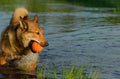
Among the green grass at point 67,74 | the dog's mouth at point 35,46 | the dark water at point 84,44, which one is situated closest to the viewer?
the green grass at point 67,74

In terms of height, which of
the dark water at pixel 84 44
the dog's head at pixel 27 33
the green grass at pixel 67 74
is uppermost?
the dog's head at pixel 27 33

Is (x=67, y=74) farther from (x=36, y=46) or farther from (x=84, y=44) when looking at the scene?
(x=84, y=44)

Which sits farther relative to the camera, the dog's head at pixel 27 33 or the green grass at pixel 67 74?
the dog's head at pixel 27 33

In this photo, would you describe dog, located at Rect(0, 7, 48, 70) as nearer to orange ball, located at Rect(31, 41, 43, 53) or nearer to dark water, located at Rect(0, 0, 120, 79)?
orange ball, located at Rect(31, 41, 43, 53)

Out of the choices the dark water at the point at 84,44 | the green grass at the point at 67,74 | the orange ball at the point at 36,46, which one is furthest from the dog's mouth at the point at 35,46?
the dark water at the point at 84,44

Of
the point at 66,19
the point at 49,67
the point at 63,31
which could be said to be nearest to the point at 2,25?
the point at 63,31

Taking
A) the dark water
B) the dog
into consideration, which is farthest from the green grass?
the dog

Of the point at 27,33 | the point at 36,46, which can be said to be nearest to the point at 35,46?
the point at 36,46

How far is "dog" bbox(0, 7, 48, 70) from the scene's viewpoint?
852cm

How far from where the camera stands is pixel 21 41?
8.61 m

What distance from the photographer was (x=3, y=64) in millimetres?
8898

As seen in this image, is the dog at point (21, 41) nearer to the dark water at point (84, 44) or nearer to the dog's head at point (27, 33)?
the dog's head at point (27, 33)

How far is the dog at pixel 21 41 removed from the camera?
8523 mm

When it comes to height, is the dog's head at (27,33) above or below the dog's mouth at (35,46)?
above
